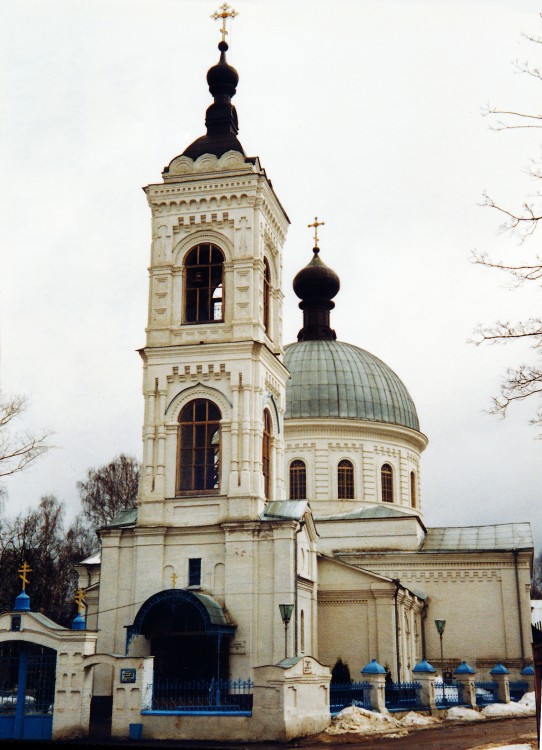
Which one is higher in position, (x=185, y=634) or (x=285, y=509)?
(x=285, y=509)

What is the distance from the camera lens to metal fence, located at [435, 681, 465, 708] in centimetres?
2480

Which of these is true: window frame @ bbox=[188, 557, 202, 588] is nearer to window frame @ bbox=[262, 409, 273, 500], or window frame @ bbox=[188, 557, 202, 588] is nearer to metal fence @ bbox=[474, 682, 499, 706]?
window frame @ bbox=[262, 409, 273, 500]

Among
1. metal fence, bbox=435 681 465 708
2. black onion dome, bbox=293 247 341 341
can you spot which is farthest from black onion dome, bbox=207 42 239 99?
metal fence, bbox=435 681 465 708

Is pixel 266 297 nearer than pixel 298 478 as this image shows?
Yes

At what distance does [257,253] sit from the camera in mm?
27594

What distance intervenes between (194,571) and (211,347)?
244 inches

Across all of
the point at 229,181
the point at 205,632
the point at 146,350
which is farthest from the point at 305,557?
the point at 229,181

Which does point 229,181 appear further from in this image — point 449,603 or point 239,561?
point 449,603

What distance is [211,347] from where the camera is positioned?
2698 cm

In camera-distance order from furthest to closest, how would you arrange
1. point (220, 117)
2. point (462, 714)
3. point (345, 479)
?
point (345, 479)
point (220, 117)
point (462, 714)

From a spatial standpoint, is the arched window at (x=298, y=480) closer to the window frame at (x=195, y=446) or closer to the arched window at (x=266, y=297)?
the arched window at (x=266, y=297)

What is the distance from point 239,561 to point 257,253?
876cm

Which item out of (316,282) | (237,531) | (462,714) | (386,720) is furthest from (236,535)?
(316,282)

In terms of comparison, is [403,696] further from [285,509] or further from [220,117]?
[220,117]
